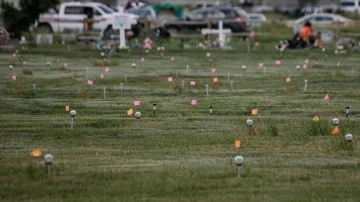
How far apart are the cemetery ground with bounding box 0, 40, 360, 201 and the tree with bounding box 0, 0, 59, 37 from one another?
10391mm

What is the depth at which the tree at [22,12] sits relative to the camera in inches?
1665

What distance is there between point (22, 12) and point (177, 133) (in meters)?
26.4

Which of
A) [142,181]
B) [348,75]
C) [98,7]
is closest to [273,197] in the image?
[142,181]

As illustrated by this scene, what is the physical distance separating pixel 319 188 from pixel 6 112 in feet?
29.4

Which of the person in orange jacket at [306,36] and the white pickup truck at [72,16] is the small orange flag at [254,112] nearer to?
the person in orange jacket at [306,36]

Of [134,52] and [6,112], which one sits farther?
[134,52]

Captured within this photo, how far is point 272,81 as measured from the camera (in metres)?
26.9

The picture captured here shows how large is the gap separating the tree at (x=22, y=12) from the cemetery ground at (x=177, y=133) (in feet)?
34.1

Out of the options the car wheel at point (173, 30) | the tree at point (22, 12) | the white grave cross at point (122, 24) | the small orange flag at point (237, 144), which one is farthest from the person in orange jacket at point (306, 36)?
the small orange flag at point (237, 144)

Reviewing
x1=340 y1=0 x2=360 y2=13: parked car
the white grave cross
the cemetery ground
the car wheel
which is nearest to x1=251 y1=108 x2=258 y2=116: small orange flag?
the cemetery ground

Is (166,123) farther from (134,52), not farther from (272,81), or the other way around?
(134,52)

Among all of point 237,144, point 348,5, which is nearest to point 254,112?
point 237,144

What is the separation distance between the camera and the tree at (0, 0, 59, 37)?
4228 centimetres

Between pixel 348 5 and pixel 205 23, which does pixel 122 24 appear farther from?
pixel 348 5
